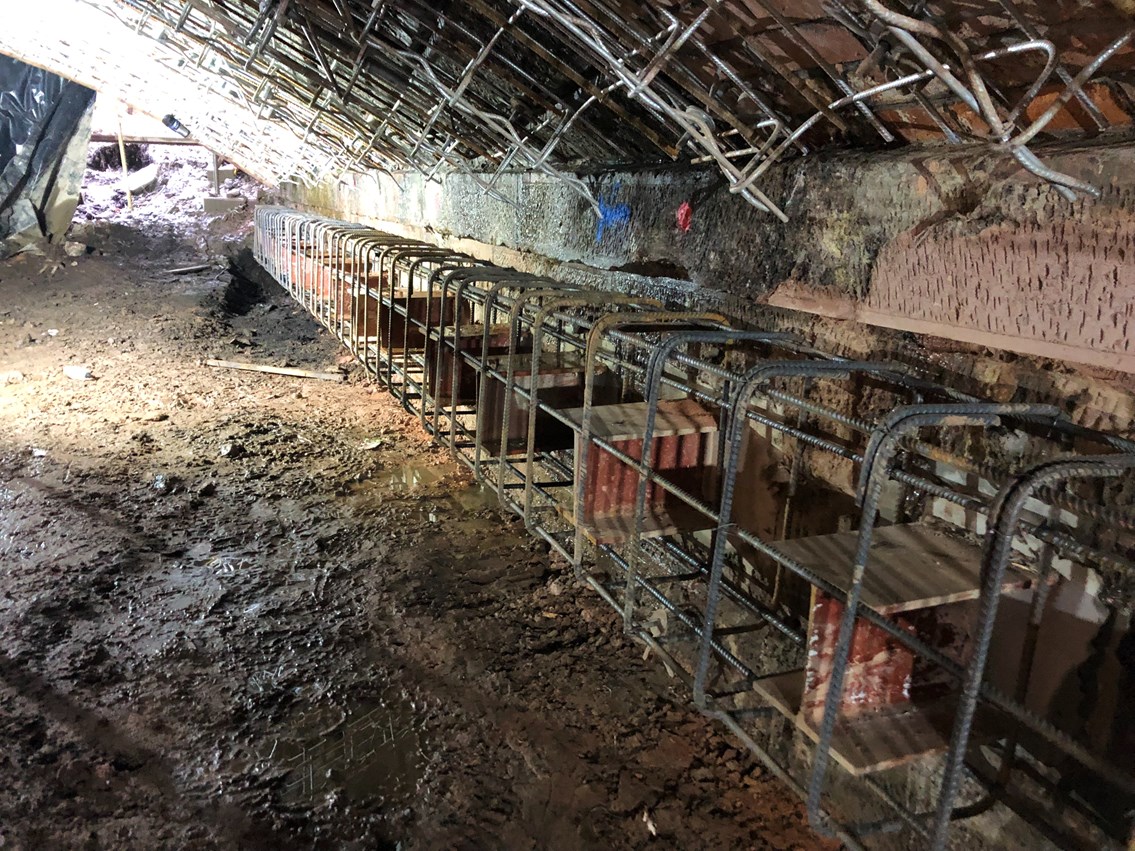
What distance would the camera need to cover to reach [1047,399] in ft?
6.03

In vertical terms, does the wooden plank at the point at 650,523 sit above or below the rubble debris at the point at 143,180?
below

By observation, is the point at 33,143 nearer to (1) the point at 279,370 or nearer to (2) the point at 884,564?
(1) the point at 279,370

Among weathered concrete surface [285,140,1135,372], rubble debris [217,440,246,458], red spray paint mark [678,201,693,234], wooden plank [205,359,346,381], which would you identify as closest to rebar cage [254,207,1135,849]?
weathered concrete surface [285,140,1135,372]

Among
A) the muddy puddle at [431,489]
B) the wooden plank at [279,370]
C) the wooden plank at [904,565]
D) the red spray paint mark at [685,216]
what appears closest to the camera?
the wooden plank at [904,565]

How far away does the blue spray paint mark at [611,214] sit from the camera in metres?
3.58

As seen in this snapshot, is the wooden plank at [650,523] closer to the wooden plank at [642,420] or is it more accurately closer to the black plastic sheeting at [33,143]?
the wooden plank at [642,420]

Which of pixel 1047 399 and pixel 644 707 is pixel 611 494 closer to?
pixel 644 707

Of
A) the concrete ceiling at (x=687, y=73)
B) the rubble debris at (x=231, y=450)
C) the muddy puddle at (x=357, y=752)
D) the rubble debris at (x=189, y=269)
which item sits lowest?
the muddy puddle at (x=357, y=752)

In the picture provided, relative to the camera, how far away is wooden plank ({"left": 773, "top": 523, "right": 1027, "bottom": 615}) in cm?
160

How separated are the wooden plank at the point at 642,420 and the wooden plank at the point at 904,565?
25.8 inches

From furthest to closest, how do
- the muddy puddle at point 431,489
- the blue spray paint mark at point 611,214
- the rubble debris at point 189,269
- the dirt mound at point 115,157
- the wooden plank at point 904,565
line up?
the dirt mound at point 115,157 < the rubble debris at point 189,269 < the muddy puddle at point 431,489 < the blue spray paint mark at point 611,214 < the wooden plank at point 904,565

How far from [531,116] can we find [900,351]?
2.52m

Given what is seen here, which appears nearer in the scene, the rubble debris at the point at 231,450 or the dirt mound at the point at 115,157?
the rubble debris at the point at 231,450

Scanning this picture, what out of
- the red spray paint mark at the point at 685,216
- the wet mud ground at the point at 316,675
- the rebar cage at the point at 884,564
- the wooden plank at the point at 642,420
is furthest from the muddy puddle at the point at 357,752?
the red spray paint mark at the point at 685,216
